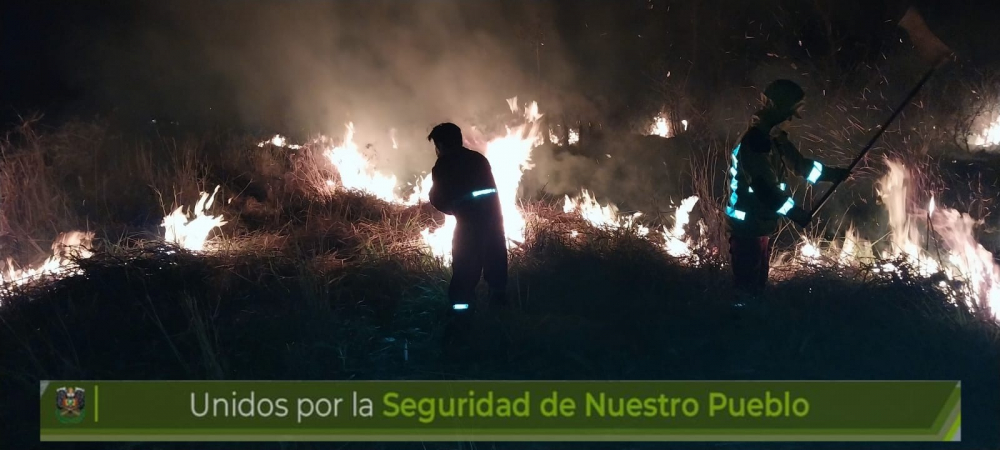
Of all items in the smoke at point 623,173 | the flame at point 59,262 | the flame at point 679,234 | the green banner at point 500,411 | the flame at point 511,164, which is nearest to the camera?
the green banner at point 500,411

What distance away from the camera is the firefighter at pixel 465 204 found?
14.7ft

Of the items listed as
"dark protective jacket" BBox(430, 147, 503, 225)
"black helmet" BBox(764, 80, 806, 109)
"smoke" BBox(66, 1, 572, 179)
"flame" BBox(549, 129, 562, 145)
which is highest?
"smoke" BBox(66, 1, 572, 179)

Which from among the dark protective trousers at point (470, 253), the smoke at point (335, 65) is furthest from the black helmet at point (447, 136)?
the smoke at point (335, 65)

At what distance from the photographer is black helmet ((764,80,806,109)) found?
434cm

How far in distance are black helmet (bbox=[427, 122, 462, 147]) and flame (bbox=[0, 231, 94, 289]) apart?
332cm

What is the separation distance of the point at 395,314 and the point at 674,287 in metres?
2.23

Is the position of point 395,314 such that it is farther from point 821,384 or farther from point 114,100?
point 114,100

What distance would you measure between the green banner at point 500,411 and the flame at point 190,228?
2.70 metres

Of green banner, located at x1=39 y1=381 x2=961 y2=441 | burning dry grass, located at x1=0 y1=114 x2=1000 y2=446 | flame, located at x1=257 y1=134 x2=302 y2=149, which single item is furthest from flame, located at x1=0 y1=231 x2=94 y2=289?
flame, located at x1=257 y1=134 x2=302 y2=149

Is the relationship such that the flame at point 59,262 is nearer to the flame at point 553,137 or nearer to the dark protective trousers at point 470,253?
the dark protective trousers at point 470,253

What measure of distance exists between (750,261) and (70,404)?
173 inches

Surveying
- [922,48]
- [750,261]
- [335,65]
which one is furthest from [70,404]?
[335,65]

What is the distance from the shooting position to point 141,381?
3.96 m

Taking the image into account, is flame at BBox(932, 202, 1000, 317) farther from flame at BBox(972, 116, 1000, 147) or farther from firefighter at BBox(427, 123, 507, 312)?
flame at BBox(972, 116, 1000, 147)
